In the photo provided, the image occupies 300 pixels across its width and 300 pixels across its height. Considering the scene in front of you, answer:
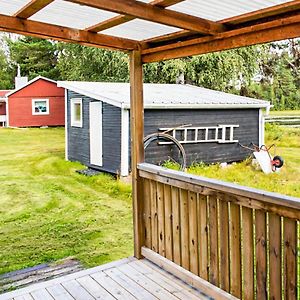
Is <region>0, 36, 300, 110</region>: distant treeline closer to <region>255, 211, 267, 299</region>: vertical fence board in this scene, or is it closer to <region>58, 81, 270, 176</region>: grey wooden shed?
<region>58, 81, 270, 176</region>: grey wooden shed

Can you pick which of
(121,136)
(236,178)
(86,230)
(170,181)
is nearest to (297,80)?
(236,178)

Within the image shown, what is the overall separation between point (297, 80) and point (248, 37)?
974 centimetres

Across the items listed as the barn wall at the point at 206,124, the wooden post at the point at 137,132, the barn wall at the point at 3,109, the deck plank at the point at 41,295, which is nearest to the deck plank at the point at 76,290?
the deck plank at the point at 41,295

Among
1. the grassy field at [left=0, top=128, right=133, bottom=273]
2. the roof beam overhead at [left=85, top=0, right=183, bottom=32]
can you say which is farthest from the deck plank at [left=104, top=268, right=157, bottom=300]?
the roof beam overhead at [left=85, top=0, right=183, bottom=32]

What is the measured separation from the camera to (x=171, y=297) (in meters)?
2.69

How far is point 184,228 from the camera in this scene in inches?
115

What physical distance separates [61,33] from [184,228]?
164cm

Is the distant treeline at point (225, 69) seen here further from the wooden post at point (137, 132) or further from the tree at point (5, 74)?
the wooden post at point (137, 132)

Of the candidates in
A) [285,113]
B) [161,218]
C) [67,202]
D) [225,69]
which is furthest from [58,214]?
[225,69]

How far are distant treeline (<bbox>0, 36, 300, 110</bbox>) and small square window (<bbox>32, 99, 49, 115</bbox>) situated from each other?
188cm

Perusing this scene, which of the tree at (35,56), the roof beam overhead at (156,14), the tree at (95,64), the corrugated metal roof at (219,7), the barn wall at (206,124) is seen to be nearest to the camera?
the roof beam overhead at (156,14)

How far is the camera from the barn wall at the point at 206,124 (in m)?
9.23

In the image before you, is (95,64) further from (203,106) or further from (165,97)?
(203,106)

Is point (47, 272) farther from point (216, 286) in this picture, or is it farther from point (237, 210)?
point (237, 210)
